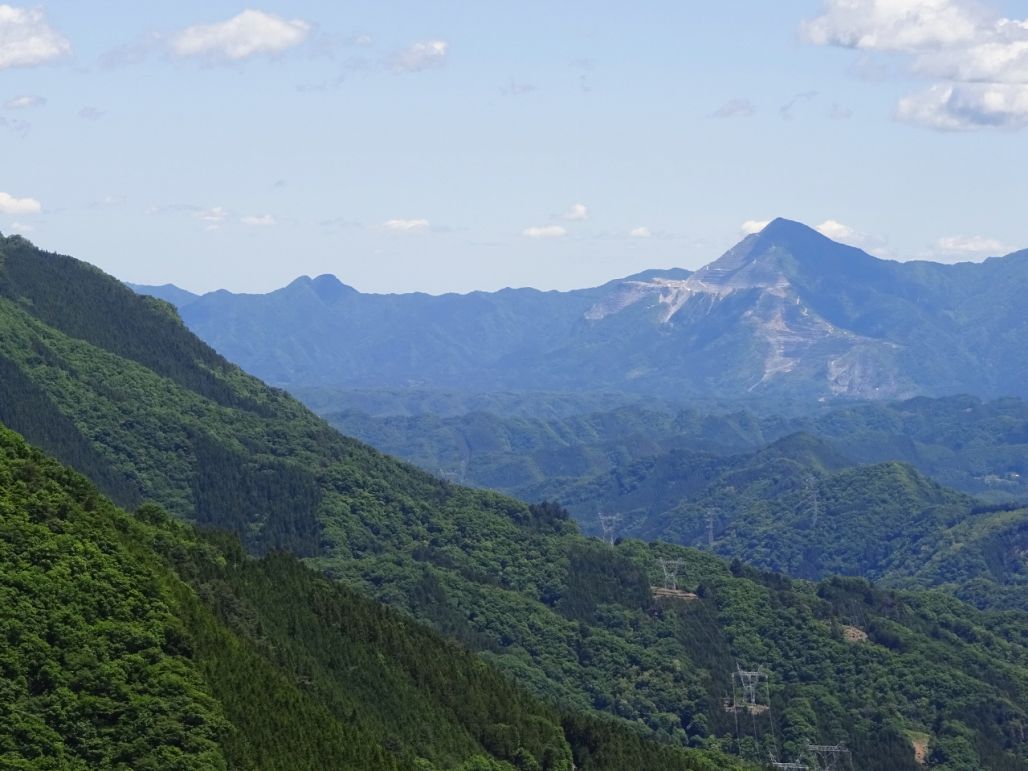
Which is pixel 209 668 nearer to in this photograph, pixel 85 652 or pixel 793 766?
pixel 85 652

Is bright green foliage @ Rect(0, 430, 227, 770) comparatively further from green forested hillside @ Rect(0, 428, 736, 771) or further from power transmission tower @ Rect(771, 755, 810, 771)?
power transmission tower @ Rect(771, 755, 810, 771)

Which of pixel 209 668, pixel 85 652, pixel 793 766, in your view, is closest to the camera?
pixel 85 652

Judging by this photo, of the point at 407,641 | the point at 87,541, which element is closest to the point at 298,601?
the point at 407,641

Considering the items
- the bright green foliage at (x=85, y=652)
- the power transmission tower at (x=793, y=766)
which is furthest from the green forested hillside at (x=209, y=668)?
the power transmission tower at (x=793, y=766)

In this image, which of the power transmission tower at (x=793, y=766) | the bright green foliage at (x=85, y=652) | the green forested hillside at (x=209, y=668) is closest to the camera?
the bright green foliage at (x=85, y=652)

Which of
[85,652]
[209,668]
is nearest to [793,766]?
[209,668]

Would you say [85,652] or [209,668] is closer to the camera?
[85,652]

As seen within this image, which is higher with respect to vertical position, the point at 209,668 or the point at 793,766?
the point at 209,668

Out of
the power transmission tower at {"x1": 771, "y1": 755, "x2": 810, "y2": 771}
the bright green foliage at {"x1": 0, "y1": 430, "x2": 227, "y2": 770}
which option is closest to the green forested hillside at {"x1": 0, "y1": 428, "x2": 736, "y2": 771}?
the bright green foliage at {"x1": 0, "y1": 430, "x2": 227, "y2": 770}

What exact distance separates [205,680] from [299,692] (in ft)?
38.2

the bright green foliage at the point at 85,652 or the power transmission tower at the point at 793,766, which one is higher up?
the bright green foliage at the point at 85,652

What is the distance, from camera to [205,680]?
107m

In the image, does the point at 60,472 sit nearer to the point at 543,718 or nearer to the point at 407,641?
the point at 407,641

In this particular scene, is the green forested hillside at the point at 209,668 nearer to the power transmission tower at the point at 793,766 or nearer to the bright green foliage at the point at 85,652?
the bright green foliage at the point at 85,652
